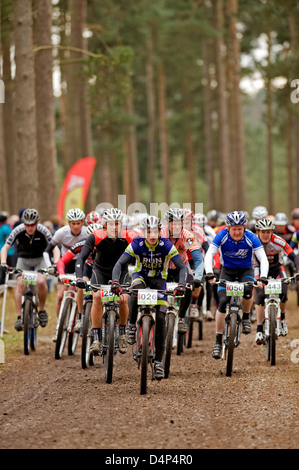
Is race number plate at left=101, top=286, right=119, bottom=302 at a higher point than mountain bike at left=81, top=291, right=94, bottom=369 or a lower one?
higher

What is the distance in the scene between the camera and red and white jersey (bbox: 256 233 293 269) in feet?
42.7

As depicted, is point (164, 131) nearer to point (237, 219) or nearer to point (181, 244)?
point (181, 244)

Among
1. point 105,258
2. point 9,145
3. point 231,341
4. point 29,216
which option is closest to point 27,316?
point 29,216

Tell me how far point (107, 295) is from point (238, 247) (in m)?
2.12

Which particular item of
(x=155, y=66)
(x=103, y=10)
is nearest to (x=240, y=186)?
(x=103, y=10)

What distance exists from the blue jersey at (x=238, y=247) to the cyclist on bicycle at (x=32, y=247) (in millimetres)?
3386

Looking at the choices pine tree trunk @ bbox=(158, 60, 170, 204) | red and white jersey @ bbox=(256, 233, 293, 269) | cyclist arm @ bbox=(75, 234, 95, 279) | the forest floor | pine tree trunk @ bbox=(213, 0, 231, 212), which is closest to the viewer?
the forest floor

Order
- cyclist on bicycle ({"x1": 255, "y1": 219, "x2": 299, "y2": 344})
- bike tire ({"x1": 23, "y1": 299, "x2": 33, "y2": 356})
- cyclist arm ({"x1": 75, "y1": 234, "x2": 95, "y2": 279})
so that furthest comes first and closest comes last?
1. bike tire ({"x1": 23, "y1": 299, "x2": 33, "y2": 356})
2. cyclist on bicycle ({"x1": 255, "y1": 219, "x2": 299, "y2": 344})
3. cyclist arm ({"x1": 75, "y1": 234, "x2": 95, "y2": 279})

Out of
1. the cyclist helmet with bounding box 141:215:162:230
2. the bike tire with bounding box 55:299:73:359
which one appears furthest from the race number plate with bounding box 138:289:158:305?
the bike tire with bounding box 55:299:73:359

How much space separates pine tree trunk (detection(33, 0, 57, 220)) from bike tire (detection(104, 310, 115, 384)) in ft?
41.2

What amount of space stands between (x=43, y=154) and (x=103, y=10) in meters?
17.5

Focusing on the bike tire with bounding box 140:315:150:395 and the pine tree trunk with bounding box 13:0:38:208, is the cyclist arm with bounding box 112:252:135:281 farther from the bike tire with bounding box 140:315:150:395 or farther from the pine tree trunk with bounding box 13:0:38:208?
the pine tree trunk with bounding box 13:0:38:208
